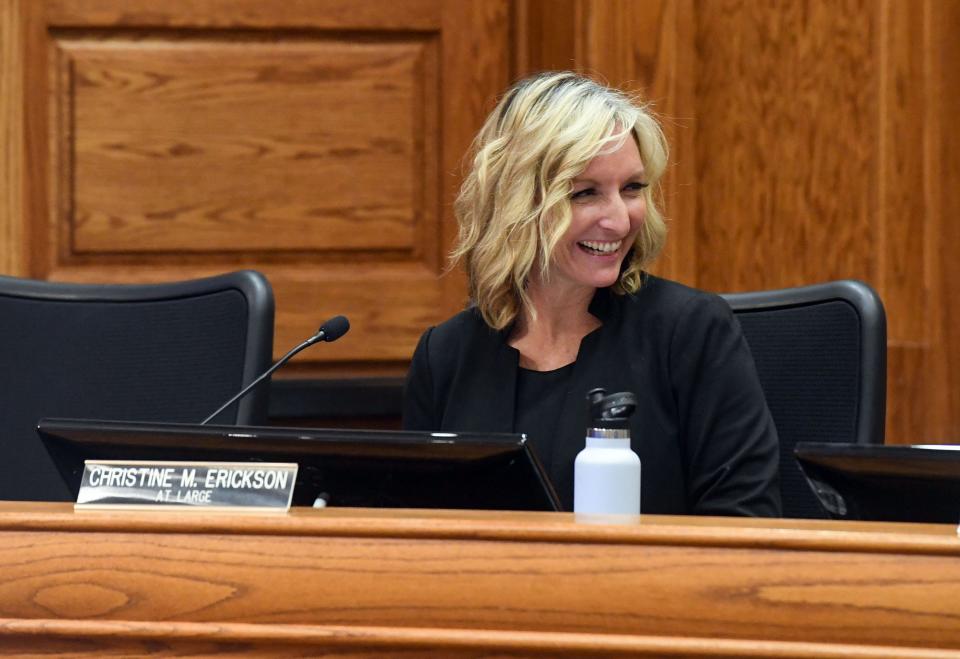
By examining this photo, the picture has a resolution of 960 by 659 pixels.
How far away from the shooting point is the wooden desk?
0.86 m

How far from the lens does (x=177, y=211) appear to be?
8.87 feet

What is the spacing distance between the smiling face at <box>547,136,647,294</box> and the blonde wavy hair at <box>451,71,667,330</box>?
2 cm

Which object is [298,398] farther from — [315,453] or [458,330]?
[315,453]

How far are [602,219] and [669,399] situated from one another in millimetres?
256

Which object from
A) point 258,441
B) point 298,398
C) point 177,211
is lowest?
point 298,398

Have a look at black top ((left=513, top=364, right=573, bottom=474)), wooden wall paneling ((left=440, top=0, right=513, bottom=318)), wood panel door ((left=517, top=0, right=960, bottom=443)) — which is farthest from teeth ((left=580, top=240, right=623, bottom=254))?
wooden wall paneling ((left=440, top=0, right=513, bottom=318))

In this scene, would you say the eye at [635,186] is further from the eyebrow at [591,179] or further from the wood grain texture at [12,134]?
the wood grain texture at [12,134]

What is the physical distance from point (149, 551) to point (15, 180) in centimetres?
191

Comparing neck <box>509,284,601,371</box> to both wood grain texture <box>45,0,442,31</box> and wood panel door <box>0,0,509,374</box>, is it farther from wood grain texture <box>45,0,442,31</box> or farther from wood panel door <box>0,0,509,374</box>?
wood grain texture <box>45,0,442,31</box>

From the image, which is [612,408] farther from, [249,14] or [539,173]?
[249,14]

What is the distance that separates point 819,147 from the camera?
263cm

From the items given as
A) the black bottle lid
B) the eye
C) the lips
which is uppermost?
the eye

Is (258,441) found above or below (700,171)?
below

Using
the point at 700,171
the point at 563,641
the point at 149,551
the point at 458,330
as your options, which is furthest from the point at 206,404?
the point at 700,171
